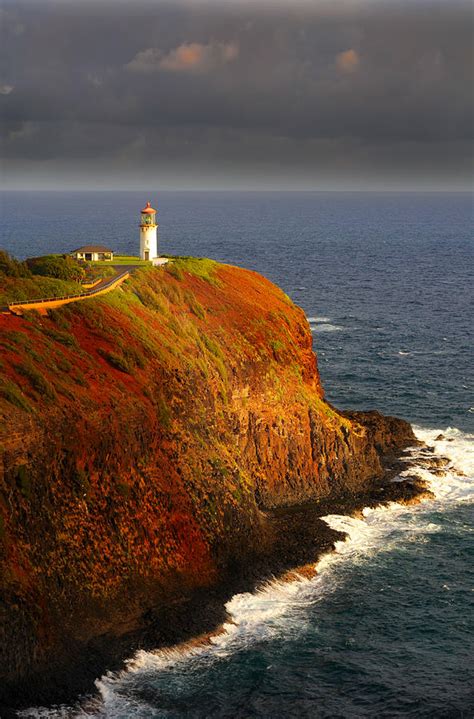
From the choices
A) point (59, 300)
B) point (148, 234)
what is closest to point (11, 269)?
point (59, 300)

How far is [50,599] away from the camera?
50.5 m

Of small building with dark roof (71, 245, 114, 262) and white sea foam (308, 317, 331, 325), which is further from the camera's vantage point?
white sea foam (308, 317, 331, 325)

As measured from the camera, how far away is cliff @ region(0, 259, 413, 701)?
5091 centimetres

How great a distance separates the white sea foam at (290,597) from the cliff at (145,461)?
1700mm

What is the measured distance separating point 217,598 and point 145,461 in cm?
968

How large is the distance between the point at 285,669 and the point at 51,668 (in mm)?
12729

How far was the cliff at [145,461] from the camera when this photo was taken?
167 feet

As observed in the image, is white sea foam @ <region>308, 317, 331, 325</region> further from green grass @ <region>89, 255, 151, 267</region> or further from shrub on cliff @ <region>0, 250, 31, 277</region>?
shrub on cliff @ <region>0, 250, 31, 277</region>

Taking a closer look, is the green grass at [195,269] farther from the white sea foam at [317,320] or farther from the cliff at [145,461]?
the white sea foam at [317,320]

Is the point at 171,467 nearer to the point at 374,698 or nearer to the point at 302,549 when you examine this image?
the point at 302,549

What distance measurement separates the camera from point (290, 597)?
5859 cm

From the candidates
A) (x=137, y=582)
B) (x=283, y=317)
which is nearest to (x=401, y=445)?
(x=283, y=317)

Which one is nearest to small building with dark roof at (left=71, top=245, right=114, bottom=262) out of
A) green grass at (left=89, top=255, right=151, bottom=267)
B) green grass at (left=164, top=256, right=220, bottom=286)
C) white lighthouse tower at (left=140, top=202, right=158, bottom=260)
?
green grass at (left=89, top=255, right=151, bottom=267)

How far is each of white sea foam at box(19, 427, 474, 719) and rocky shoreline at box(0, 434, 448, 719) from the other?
0.56 metres
